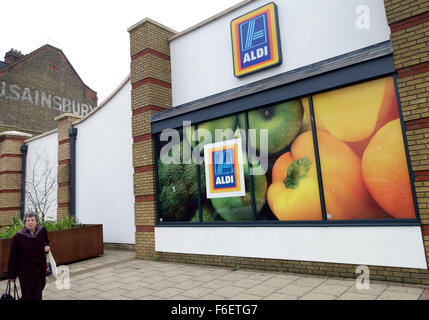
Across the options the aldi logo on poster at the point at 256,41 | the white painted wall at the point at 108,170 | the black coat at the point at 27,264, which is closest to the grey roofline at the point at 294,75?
the aldi logo on poster at the point at 256,41

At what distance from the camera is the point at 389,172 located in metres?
5.21

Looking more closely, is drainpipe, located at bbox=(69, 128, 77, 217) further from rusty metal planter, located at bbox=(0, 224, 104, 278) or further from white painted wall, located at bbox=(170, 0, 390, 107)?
white painted wall, located at bbox=(170, 0, 390, 107)

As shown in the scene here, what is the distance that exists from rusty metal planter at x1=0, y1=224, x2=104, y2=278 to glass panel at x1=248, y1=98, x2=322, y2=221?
555cm

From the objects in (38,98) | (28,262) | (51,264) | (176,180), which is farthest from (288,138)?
(38,98)

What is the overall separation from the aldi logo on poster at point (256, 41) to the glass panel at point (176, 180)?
8.34 feet

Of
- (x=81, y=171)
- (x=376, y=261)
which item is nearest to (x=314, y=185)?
(x=376, y=261)

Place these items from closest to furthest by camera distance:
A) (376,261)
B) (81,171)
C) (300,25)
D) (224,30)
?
1. (376,261)
2. (300,25)
3. (224,30)
4. (81,171)

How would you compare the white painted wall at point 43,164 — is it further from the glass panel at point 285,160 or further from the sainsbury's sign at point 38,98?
the glass panel at point 285,160

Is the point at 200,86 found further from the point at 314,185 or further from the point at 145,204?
the point at 314,185

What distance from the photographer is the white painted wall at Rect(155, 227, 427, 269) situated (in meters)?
4.90

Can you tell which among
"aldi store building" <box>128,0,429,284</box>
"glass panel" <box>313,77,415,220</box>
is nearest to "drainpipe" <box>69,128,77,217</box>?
"aldi store building" <box>128,0,429,284</box>

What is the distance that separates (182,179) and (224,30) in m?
4.19

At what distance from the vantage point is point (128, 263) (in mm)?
8203

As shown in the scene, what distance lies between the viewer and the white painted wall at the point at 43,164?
44.9ft
